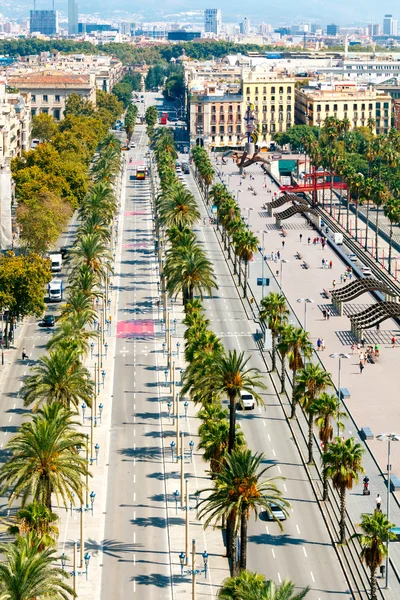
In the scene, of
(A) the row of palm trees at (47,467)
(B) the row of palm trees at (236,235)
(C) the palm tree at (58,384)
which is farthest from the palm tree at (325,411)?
(B) the row of palm trees at (236,235)

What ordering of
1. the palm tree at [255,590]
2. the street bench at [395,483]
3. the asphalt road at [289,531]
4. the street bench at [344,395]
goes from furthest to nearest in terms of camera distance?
the street bench at [344,395], the street bench at [395,483], the asphalt road at [289,531], the palm tree at [255,590]

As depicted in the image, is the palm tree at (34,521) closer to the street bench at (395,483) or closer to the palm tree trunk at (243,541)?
the palm tree trunk at (243,541)

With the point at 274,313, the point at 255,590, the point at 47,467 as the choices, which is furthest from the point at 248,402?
the point at 255,590

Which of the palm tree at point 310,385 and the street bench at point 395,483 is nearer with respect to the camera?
the street bench at point 395,483

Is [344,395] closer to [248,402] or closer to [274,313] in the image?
[248,402]

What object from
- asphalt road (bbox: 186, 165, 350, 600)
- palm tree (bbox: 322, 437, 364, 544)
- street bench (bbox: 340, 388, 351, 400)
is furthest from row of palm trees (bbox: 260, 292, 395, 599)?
street bench (bbox: 340, 388, 351, 400)

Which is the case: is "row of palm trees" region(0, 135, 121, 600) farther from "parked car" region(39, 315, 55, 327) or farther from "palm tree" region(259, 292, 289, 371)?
"parked car" region(39, 315, 55, 327)
